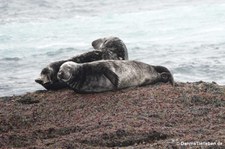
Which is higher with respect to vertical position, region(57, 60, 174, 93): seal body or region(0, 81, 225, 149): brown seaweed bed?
region(57, 60, 174, 93): seal body

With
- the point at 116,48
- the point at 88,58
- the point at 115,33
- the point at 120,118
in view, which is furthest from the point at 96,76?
the point at 115,33

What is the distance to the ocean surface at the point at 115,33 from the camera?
44.7 ft

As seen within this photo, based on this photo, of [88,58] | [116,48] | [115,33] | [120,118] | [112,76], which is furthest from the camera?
[115,33]

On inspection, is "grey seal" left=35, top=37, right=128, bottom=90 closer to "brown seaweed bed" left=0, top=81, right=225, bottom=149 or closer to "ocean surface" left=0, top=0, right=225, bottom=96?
"brown seaweed bed" left=0, top=81, right=225, bottom=149

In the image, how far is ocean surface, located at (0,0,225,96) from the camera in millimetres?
13617

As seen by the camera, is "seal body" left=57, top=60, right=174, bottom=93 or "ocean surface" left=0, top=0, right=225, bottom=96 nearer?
"seal body" left=57, top=60, right=174, bottom=93

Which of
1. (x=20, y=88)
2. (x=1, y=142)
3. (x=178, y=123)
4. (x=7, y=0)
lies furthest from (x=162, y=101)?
(x=7, y=0)

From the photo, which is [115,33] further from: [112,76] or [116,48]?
[112,76]

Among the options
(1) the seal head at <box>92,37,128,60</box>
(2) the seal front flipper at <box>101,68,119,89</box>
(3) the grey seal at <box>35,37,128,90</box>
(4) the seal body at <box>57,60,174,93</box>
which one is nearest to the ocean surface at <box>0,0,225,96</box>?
(3) the grey seal at <box>35,37,128,90</box>

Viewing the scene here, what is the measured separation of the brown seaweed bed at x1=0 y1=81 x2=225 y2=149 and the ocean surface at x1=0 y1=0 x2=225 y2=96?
3.46 meters

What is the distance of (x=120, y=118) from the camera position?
6.70 m

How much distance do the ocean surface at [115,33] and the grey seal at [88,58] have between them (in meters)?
2.24

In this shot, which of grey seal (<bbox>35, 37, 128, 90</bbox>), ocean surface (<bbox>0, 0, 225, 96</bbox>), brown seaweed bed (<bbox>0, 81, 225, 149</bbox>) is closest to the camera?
brown seaweed bed (<bbox>0, 81, 225, 149</bbox>)

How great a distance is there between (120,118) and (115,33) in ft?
48.1
